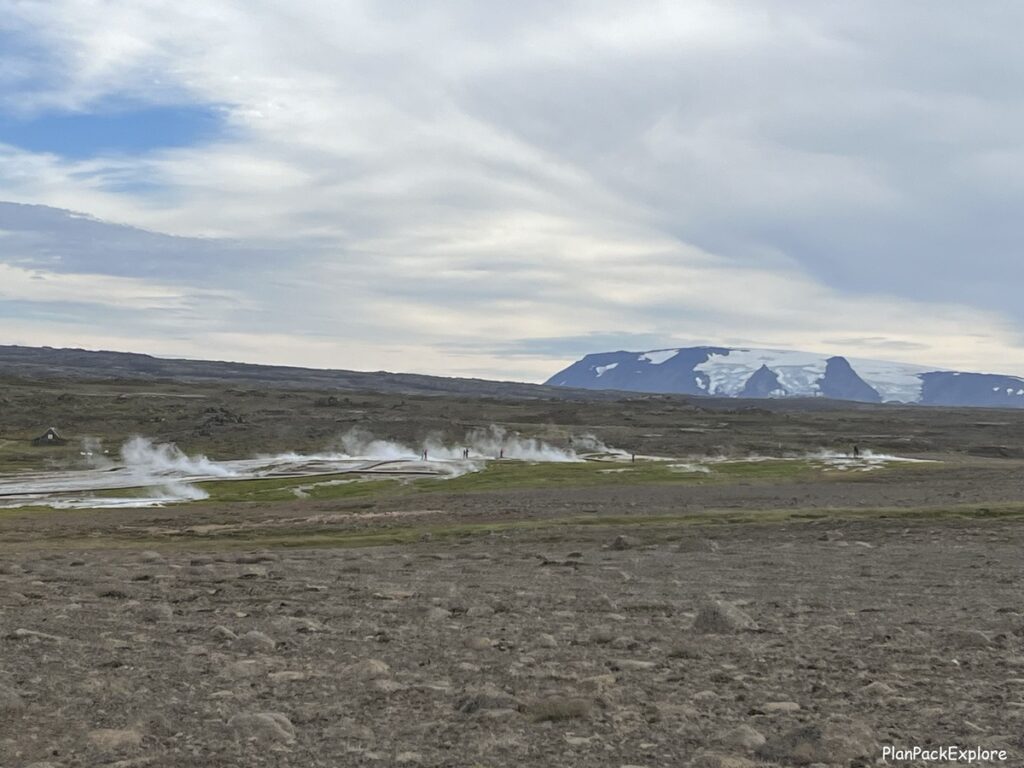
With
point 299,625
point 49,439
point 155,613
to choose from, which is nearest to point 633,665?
point 299,625

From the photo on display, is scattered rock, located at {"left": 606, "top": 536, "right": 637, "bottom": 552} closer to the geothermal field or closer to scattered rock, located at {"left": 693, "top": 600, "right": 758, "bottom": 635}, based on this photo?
the geothermal field

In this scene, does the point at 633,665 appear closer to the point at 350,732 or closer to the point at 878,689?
the point at 878,689

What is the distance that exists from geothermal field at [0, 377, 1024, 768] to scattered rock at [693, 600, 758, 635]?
0.16ft

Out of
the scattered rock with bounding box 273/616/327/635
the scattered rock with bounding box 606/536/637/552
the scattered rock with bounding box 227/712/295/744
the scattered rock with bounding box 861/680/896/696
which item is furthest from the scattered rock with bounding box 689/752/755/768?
the scattered rock with bounding box 606/536/637/552

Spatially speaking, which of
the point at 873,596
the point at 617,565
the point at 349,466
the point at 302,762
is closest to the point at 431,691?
the point at 302,762

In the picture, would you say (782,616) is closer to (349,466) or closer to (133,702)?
(133,702)

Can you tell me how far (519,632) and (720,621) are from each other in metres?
2.70

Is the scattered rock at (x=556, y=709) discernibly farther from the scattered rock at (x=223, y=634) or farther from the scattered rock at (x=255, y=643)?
the scattered rock at (x=223, y=634)

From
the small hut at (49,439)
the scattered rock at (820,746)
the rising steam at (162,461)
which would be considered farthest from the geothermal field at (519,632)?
the small hut at (49,439)

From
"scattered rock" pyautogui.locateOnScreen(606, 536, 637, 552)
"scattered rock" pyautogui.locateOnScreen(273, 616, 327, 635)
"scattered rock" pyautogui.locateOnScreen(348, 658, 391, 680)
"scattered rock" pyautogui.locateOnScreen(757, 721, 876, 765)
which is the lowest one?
"scattered rock" pyautogui.locateOnScreen(606, 536, 637, 552)

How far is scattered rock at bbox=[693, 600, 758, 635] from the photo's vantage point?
45.8 feet

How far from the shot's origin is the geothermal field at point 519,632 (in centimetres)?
866

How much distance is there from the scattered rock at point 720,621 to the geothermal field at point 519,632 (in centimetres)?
5

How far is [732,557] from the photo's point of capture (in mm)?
25234
